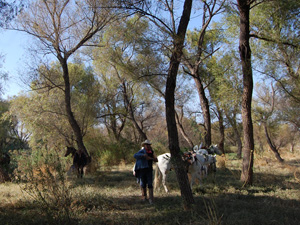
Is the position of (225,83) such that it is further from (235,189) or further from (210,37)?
(235,189)

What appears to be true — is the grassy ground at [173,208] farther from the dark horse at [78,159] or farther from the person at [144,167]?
the dark horse at [78,159]

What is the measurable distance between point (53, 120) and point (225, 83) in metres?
11.0

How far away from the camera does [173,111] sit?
21.2 ft

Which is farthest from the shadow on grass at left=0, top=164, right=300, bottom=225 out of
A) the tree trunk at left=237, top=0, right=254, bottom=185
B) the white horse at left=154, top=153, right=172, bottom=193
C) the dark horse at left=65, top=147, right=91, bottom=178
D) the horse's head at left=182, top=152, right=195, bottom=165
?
the dark horse at left=65, top=147, right=91, bottom=178

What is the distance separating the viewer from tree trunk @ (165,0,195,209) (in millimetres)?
6262

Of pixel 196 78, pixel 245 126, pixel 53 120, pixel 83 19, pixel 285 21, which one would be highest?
pixel 83 19

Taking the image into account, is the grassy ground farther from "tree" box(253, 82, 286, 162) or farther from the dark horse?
"tree" box(253, 82, 286, 162)

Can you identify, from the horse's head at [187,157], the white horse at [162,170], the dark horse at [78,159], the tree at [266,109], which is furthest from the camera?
the tree at [266,109]

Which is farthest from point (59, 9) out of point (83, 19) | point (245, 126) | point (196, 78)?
point (245, 126)

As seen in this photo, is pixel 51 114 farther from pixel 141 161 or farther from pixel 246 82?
pixel 246 82

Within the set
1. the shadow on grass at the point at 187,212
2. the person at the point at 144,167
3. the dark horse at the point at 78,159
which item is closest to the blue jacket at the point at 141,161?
the person at the point at 144,167

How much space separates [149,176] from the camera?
7.83 meters

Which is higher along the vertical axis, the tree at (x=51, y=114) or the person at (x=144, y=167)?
the tree at (x=51, y=114)

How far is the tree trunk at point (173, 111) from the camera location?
247 inches
